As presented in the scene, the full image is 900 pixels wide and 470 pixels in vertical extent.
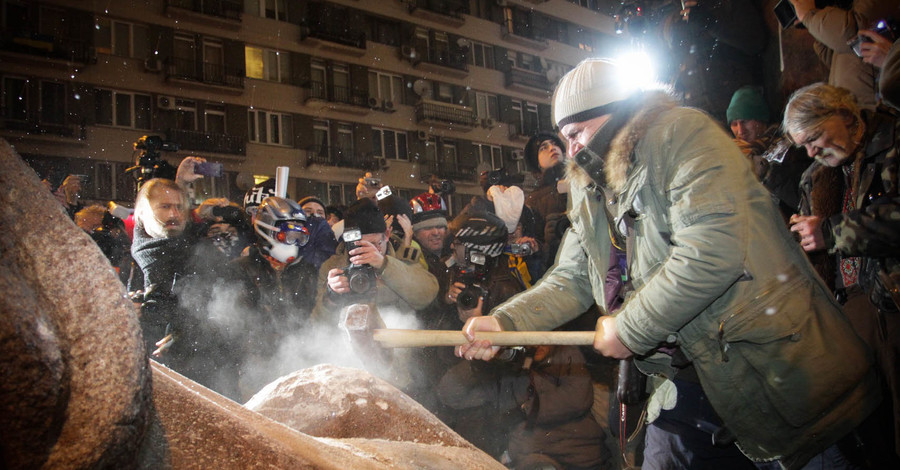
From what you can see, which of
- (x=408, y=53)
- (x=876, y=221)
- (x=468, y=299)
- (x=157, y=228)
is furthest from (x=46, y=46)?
(x=876, y=221)

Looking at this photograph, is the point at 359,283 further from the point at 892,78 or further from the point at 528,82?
the point at 528,82

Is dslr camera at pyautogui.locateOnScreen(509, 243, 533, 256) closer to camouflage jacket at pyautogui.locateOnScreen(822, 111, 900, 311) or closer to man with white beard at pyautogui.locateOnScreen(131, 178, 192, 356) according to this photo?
camouflage jacket at pyautogui.locateOnScreen(822, 111, 900, 311)

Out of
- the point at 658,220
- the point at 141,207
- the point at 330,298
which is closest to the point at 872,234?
the point at 658,220

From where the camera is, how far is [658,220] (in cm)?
245

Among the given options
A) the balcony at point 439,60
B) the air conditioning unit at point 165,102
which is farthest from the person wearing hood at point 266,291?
the balcony at point 439,60

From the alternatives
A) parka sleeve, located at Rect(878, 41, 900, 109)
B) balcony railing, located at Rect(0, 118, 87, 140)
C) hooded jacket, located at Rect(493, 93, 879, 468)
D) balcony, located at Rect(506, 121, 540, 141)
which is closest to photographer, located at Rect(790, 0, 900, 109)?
Answer: parka sleeve, located at Rect(878, 41, 900, 109)

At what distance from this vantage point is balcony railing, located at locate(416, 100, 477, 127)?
3033 cm

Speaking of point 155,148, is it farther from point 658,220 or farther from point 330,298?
point 658,220

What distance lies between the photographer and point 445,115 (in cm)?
3084

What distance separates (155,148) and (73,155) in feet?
66.2

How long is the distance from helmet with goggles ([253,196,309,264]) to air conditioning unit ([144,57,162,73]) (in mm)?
21624

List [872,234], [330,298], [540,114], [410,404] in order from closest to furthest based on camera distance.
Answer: [872,234], [410,404], [330,298], [540,114]

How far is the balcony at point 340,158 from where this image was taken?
26.9 m

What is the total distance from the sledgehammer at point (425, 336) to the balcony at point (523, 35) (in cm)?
3421
